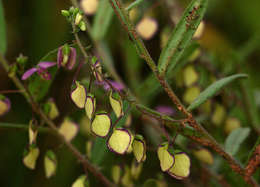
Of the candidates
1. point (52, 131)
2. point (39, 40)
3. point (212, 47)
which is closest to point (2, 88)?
point (39, 40)

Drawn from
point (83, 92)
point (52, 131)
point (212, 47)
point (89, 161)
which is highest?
point (83, 92)

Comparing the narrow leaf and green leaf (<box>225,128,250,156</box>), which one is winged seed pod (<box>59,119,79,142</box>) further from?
green leaf (<box>225,128,250,156</box>)

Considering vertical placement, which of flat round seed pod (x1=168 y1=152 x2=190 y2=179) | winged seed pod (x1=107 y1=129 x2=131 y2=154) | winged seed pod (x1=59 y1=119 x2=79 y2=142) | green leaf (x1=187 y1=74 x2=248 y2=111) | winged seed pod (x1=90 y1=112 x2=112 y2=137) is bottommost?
flat round seed pod (x1=168 y1=152 x2=190 y2=179)

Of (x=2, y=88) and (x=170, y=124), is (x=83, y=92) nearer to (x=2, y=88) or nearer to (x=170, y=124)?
(x=170, y=124)

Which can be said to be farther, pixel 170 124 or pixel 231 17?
pixel 231 17

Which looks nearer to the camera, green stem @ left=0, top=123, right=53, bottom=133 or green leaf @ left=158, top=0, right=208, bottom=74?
green leaf @ left=158, top=0, right=208, bottom=74

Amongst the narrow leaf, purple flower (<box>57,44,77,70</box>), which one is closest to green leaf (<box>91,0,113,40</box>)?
the narrow leaf

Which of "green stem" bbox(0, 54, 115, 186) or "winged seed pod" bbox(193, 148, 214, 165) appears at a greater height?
"green stem" bbox(0, 54, 115, 186)
